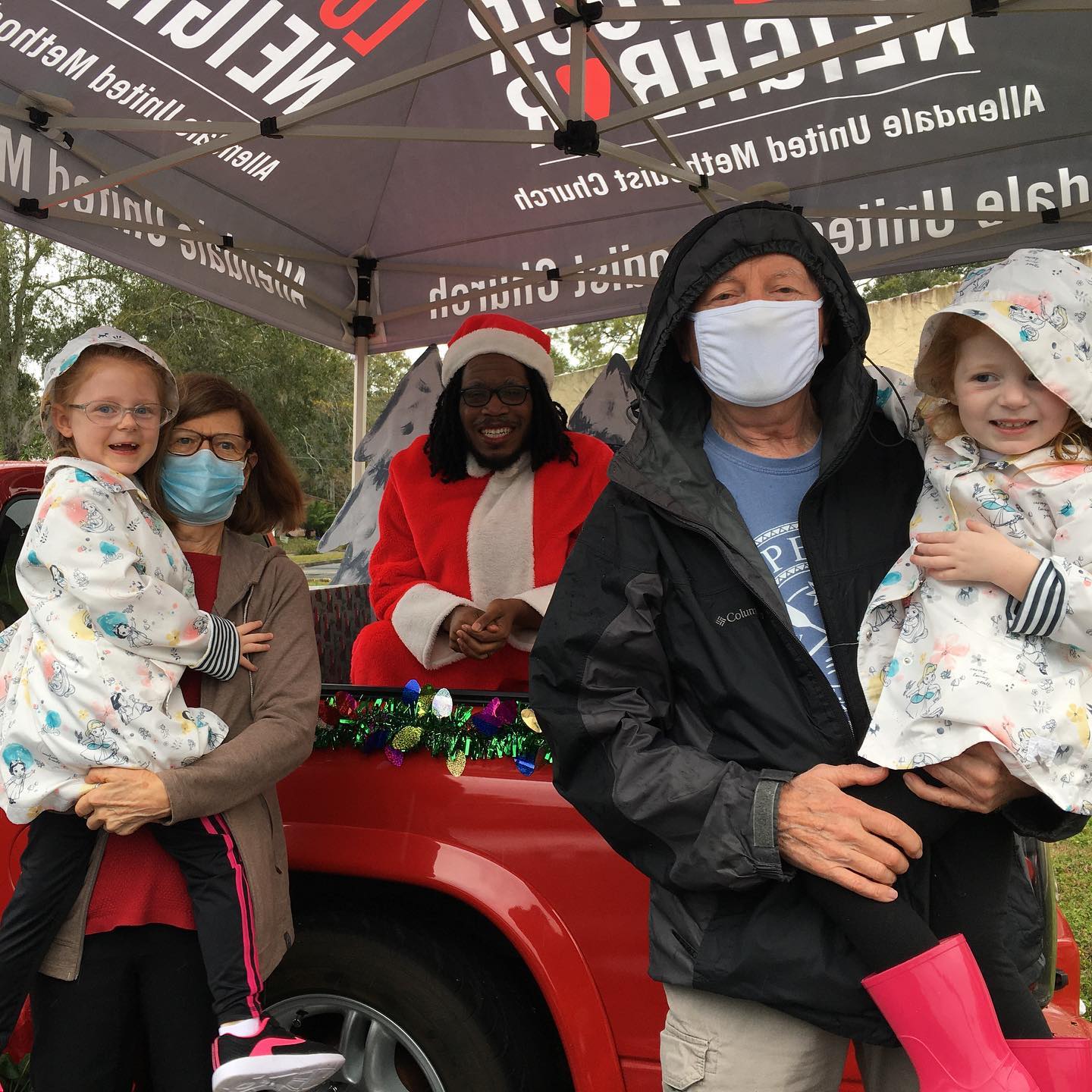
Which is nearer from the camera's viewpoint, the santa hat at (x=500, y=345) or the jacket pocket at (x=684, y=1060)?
the jacket pocket at (x=684, y=1060)

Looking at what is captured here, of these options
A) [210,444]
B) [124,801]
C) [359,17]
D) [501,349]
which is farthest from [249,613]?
[359,17]

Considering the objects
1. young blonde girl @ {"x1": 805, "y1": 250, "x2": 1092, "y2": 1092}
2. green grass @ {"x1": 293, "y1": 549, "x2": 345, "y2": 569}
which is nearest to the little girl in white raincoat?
young blonde girl @ {"x1": 805, "y1": 250, "x2": 1092, "y2": 1092}

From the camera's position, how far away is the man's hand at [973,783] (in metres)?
1.57

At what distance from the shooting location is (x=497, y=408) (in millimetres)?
3461

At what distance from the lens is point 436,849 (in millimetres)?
2402

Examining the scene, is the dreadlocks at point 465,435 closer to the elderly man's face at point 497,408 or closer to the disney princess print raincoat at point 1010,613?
the elderly man's face at point 497,408

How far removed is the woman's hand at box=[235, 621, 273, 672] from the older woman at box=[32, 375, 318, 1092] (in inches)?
1.2

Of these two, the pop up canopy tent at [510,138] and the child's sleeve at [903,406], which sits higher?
the pop up canopy tent at [510,138]

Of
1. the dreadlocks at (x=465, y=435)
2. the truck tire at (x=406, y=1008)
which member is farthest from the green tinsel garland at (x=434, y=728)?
the dreadlocks at (x=465, y=435)

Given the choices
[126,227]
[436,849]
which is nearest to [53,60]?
[126,227]

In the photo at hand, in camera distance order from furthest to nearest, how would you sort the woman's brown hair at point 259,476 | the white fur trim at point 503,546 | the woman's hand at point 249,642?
the white fur trim at point 503,546 → the woman's brown hair at point 259,476 → the woman's hand at point 249,642

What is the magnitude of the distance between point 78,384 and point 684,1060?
6.18 ft

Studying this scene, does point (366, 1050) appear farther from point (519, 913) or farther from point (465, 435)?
point (465, 435)

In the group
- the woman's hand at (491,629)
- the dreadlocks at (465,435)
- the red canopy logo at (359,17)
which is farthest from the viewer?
the red canopy logo at (359,17)
